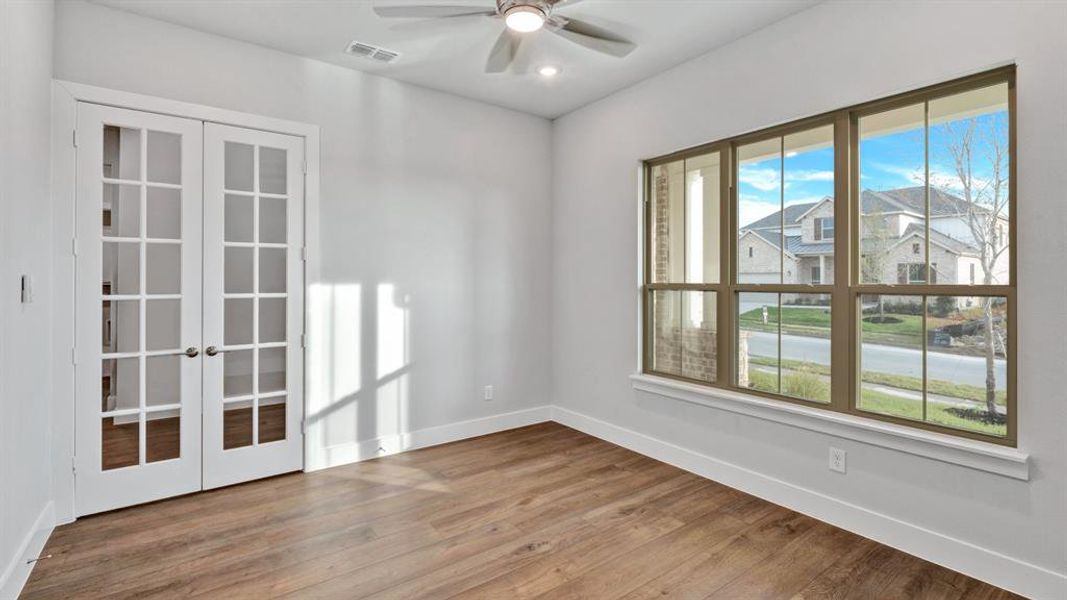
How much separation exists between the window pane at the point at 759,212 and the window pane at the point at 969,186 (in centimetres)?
79

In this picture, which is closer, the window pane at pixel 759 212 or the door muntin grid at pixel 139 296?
the door muntin grid at pixel 139 296

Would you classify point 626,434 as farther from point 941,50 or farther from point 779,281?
point 941,50

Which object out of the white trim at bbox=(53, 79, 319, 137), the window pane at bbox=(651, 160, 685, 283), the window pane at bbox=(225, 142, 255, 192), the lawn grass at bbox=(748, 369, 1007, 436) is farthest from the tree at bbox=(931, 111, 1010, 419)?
the window pane at bbox=(225, 142, 255, 192)

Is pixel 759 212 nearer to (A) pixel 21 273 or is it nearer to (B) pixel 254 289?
(B) pixel 254 289

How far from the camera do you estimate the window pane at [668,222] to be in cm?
388

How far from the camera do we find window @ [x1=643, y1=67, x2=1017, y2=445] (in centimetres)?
239

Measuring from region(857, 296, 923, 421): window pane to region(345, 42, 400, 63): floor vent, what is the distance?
340 centimetres

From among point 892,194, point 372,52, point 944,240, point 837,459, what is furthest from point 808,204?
point 372,52

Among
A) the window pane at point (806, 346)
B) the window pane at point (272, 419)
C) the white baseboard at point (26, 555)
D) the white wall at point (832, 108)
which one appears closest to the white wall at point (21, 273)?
the white baseboard at point (26, 555)

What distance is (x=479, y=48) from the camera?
11.2ft

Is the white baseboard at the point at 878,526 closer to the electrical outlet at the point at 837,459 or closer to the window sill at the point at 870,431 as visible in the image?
the electrical outlet at the point at 837,459

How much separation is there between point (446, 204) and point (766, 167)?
8.10 feet

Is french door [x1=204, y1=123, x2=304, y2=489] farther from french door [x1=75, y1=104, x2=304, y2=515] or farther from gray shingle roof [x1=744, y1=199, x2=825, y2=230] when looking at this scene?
gray shingle roof [x1=744, y1=199, x2=825, y2=230]

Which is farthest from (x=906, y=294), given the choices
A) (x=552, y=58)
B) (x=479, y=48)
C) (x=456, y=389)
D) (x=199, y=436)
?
(x=199, y=436)
